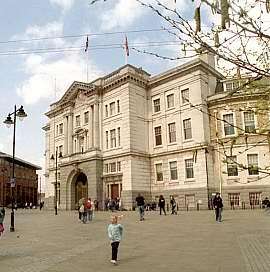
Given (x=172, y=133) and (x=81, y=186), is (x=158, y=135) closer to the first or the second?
(x=172, y=133)

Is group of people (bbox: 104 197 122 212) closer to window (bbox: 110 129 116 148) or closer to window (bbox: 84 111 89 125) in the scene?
window (bbox: 110 129 116 148)

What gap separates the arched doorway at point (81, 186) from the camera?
50.6 m

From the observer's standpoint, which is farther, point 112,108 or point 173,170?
point 112,108

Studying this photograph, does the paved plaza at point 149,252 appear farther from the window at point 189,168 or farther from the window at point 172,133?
the window at point 172,133

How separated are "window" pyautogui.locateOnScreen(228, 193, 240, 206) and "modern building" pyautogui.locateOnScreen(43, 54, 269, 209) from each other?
65.8 inches

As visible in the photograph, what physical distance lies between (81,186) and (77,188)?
961 millimetres

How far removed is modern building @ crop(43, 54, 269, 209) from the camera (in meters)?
42.3

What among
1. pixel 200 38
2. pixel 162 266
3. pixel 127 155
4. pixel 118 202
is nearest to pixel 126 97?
pixel 127 155

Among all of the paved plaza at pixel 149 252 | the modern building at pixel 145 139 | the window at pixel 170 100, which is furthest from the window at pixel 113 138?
the paved plaza at pixel 149 252

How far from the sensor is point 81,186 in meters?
51.3

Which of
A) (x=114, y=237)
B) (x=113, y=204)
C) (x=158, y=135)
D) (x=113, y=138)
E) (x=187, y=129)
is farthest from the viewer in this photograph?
(x=113, y=138)

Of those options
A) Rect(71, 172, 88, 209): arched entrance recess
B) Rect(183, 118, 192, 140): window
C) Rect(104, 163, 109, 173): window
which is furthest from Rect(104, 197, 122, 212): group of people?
Rect(183, 118, 192, 140): window

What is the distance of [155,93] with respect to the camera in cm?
4797

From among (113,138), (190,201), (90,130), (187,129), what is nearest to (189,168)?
(190,201)
